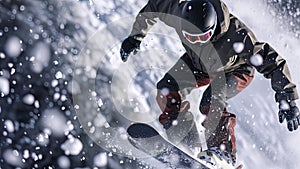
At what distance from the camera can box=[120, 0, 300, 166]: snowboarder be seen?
1.45m

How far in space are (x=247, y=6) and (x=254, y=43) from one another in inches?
59.2

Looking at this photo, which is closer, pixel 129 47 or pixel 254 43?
pixel 254 43

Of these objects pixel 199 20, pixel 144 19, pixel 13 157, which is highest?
pixel 199 20

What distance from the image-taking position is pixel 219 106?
64.9 inches

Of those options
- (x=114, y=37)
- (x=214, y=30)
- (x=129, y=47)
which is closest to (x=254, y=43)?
(x=214, y=30)

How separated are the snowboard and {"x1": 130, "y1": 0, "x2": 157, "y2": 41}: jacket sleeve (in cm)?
29

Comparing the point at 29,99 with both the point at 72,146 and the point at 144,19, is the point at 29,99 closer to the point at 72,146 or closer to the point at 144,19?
the point at 72,146

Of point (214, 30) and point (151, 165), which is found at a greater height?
point (214, 30)

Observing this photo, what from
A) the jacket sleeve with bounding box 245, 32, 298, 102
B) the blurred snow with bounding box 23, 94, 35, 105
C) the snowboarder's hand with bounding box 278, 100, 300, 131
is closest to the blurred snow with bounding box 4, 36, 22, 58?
the blurred snow with bounding box 23, 94, 35, 105

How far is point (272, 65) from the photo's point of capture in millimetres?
1482

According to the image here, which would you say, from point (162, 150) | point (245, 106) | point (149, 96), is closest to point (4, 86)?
point (162, 150)

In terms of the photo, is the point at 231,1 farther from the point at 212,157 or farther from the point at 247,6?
the point at 212,157

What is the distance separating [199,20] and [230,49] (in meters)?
0.16

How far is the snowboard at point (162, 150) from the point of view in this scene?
5.13 feet
